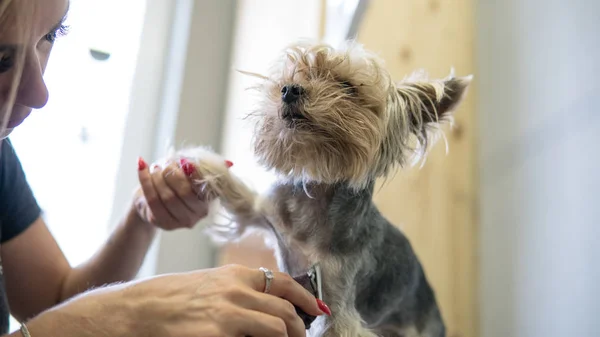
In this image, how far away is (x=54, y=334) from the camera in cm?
59

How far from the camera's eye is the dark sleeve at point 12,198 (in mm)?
943

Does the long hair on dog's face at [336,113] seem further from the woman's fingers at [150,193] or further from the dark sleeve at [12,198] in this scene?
the dark sleeve at [12,198]

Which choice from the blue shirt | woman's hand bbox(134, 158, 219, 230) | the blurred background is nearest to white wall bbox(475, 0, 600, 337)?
the blurred background

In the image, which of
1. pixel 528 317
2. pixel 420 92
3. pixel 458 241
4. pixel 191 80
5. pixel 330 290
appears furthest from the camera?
pixel 191 80

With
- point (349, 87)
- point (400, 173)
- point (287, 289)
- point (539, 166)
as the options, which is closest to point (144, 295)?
point (287, 289)

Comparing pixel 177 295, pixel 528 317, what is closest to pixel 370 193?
pixel 177 295

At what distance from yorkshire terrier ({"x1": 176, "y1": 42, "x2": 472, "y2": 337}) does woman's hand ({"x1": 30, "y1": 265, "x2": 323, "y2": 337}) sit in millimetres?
97

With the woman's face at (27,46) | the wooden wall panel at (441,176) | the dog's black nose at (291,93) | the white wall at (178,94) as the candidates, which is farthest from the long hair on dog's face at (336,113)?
the white wall at (178,94)

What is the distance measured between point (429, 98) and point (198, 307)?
472 mm

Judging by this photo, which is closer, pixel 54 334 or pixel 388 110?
pixel 54 334

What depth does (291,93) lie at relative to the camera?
2.35 feet

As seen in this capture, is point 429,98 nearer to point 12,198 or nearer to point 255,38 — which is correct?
point 12,198

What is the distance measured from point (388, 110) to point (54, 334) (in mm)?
533

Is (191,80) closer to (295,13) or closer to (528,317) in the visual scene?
(295,13)
